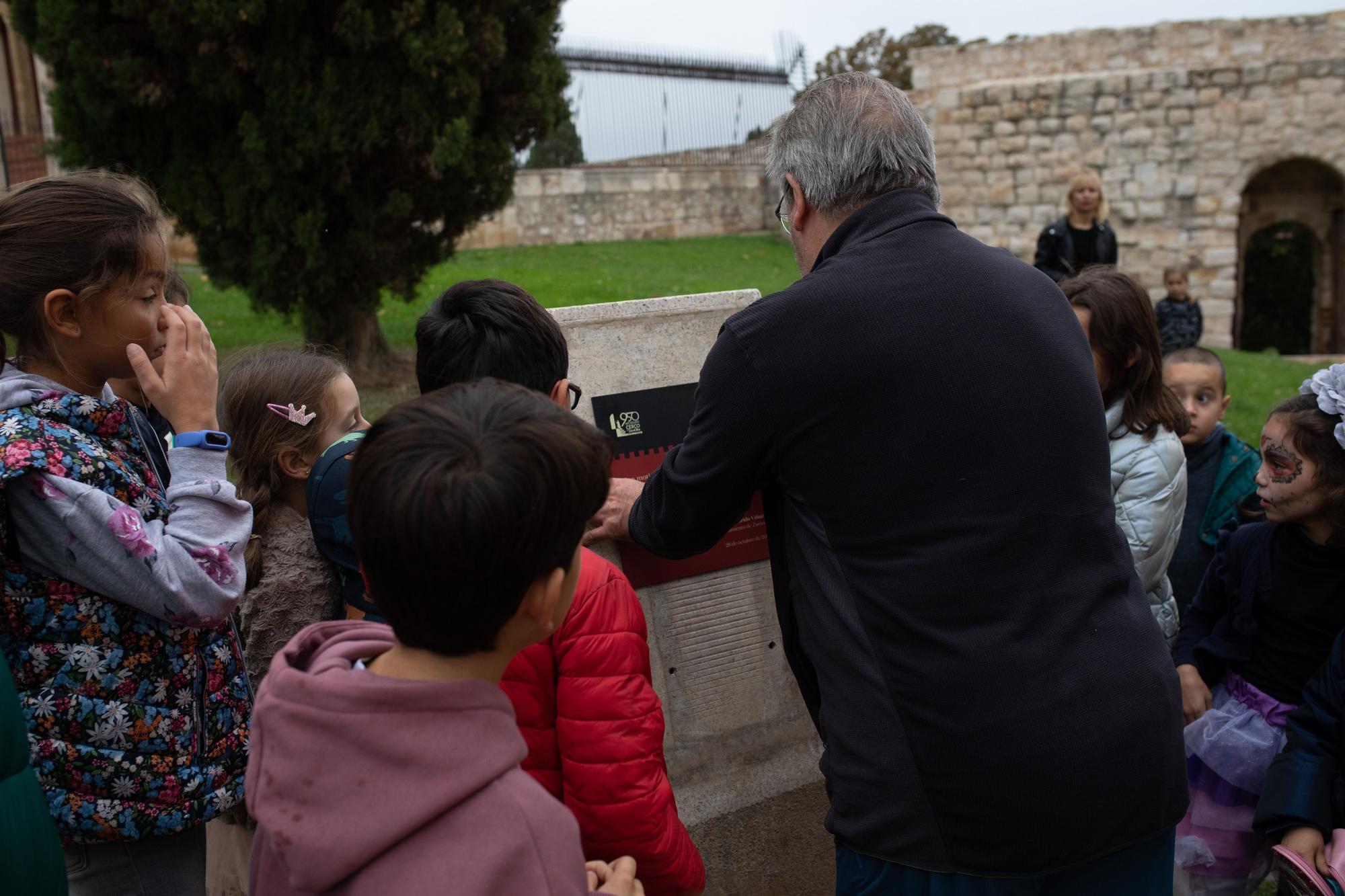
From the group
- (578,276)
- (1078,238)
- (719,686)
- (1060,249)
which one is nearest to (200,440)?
(719,686)

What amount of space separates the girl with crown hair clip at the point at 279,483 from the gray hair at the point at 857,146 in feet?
3.84

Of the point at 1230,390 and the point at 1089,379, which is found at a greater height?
the point at 1089,379

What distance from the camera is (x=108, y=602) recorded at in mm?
1700

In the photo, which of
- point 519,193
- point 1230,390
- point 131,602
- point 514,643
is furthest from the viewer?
point 519,193

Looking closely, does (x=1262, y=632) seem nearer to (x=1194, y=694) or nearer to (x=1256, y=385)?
(x=1194, y=694)

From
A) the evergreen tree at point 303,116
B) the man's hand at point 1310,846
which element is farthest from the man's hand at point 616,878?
the evergreen tree at point 303,116

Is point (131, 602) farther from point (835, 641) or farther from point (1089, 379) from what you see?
point (1089, 379)

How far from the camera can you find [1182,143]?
14797 millimetres

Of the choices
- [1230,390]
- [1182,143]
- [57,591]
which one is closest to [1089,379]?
[57,591]

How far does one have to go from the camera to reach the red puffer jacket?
1.73 m

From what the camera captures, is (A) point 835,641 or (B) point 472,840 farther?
(A) point 835,641

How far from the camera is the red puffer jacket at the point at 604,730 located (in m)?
1.73

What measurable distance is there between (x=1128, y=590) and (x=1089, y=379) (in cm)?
36

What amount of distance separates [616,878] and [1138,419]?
2101 millimetres
